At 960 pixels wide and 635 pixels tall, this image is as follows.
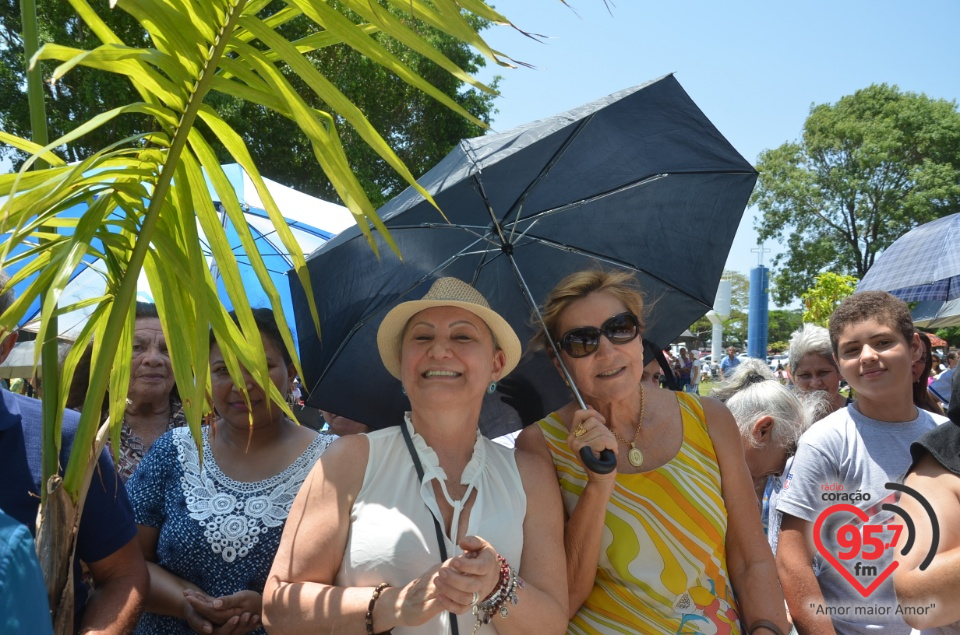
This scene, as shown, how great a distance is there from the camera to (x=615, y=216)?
3.10m

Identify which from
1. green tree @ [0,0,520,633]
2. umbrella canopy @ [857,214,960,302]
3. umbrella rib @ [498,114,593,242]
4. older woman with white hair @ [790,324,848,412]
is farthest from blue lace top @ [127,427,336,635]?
umbrella canopy @ [857,214,960,302]

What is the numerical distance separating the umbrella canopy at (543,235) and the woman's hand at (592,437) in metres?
0.61

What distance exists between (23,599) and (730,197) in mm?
2851

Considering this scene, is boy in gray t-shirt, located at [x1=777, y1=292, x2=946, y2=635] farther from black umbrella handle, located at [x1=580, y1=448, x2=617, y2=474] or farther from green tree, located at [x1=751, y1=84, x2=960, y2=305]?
green tree, located at [x1=751, y1=84, x2=960, y2=305]

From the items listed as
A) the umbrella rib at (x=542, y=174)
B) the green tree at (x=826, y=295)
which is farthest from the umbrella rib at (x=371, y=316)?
the green tree at (x=826, y=295)

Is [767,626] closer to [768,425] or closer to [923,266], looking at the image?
[768,425]

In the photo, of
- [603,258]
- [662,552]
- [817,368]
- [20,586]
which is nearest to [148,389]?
[603,258]

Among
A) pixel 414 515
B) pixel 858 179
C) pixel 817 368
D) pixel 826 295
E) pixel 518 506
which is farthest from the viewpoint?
pixel 858 179

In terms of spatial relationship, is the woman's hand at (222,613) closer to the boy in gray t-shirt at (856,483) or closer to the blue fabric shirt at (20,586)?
the blue fabric shirt at (20,586)

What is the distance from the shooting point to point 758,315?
27.0 meters

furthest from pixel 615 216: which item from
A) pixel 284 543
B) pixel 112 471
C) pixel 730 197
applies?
pixel 112 471

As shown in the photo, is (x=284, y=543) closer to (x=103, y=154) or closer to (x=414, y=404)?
(x=414, y=404)

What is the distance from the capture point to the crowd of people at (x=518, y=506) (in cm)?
204

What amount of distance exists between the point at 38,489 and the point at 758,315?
89.7 ft
